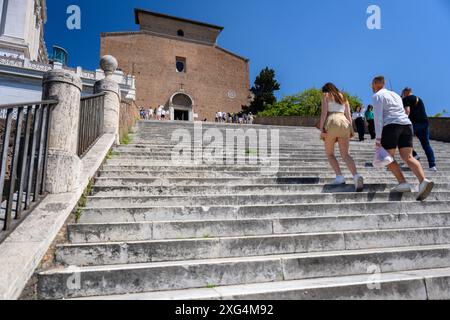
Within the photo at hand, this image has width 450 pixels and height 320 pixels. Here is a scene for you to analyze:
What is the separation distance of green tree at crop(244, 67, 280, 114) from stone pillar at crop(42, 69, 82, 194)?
119 ft

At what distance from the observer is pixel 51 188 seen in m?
3.25

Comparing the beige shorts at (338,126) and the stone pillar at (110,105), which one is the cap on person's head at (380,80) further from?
the stone pillar at (110,105)

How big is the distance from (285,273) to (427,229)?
1.95 metres

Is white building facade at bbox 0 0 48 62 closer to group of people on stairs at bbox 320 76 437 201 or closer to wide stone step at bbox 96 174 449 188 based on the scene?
wide stone step at bbox 96 174 449 188

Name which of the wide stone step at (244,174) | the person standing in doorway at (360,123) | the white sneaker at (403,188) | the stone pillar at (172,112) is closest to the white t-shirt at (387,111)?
the white sneaker at (403,188)

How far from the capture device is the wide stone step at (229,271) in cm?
229

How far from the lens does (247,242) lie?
9.77 feet

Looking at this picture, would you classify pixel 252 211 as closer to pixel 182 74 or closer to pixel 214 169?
pixel 214 169

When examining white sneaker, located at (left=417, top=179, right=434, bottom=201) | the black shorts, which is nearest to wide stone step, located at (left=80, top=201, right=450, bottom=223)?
white sneaker, located at (left=417, top=179, right=434, bottom=201)

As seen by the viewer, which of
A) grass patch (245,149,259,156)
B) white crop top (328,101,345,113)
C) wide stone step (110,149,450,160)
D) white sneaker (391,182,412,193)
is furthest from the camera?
grass patch (245,149,259,156)

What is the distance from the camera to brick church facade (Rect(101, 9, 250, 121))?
35000 millimetres

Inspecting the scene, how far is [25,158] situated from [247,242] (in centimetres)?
210
